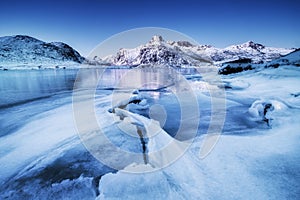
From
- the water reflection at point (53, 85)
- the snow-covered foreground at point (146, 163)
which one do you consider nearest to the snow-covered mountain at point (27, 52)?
the water reflection at point (53, 85)

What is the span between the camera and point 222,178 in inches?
64.0

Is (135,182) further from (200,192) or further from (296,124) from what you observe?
(296,124)

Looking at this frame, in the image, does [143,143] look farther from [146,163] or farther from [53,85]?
[53,85]

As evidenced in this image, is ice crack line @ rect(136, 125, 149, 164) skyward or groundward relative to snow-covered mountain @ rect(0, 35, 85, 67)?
groundward

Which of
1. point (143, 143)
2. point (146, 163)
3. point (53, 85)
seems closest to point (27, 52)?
point (53, 85)

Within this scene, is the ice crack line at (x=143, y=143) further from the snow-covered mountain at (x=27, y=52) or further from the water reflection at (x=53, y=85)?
the snow-covered mountain at (x=27, y=52)

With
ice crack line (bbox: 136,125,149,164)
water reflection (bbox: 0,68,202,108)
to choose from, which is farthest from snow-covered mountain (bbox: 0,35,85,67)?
ice crack line (bbox: 136,125,149,164)

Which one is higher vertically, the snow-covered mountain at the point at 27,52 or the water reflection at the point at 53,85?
the snow-covered mountain at the point at 27,52

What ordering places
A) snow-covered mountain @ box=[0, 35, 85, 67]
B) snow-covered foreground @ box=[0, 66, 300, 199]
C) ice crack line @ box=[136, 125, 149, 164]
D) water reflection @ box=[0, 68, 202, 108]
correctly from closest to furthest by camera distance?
1. snow-covered foreground @ box=[0, 66, 300, 199]
2. ice crack line @ box=[136, 125, 149, 164]
3. water reflection @ box=[0, 68, 202, 108]
4. snow-covered mountain @ box=[0, 35, 85, 67]

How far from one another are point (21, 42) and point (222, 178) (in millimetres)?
112340

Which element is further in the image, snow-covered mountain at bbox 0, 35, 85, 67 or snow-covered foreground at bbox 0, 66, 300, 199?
snow-covered mountain at bbox 0, 35, 85, 67

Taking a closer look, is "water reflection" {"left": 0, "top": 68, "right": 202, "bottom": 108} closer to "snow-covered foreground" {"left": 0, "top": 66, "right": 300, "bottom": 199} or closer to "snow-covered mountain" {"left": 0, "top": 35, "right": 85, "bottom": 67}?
"snow-covered foreground" {"left": 0, "top": 66, "right": 300, "bottom": 199}

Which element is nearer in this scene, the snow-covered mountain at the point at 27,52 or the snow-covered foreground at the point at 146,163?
the snow-covered foreground at the point at 146,163

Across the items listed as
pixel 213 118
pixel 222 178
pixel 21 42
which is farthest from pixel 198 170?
pixel 21 42
